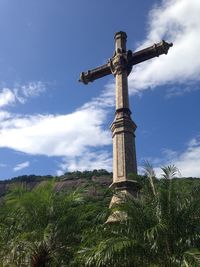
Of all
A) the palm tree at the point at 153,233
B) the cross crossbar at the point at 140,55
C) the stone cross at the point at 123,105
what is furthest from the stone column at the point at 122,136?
the palm tree at the point at 153,233

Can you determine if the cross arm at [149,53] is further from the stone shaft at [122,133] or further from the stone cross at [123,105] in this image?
the stone shaft at [122,133]

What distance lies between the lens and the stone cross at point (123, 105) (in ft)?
54.7

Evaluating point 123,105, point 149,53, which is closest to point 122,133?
point 123,105

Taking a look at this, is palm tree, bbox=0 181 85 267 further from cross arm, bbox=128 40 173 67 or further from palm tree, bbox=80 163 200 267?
cross arm, bbox=128 40 173 67

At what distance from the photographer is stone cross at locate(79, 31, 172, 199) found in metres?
16.7

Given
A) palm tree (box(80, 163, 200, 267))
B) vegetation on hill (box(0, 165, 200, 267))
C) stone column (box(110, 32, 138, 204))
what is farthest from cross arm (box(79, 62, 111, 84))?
palm tree (box(80, 163, 200, 267))

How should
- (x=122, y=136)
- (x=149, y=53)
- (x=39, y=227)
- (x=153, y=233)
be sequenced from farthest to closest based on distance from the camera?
(x=149, y=53), (x=122, y=136), (x=39, y=227), (x=153, y=233)

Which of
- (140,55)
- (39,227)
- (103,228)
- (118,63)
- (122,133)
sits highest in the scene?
(140,55)

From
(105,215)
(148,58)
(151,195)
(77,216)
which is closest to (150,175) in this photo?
(151,195)

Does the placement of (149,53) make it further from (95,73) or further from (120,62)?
(95,73)

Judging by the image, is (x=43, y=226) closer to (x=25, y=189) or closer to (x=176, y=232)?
(x=25, y=189)

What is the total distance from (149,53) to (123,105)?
9.87ft

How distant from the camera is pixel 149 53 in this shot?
65.1ft

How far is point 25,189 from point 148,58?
8254 millimetres
